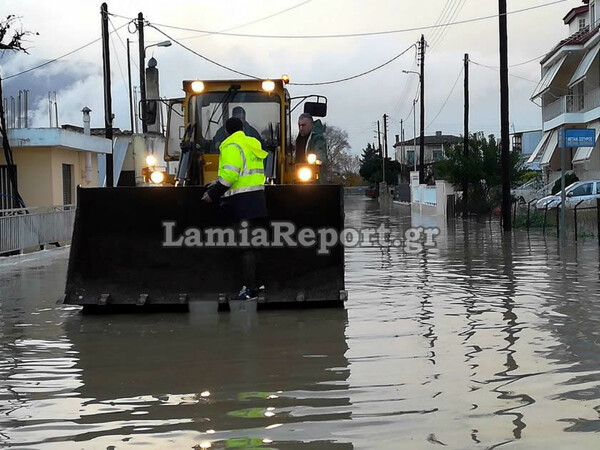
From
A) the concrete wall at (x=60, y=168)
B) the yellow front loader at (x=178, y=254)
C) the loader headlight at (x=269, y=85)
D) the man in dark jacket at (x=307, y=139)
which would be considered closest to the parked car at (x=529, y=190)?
the concrete wall at (x=60, y=168)

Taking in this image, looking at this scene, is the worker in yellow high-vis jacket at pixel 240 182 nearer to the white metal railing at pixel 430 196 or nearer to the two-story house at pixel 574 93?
the two-story house at pixel 574 93

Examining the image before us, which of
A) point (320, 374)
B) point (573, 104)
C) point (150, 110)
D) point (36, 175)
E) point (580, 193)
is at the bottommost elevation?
point (320, 374)

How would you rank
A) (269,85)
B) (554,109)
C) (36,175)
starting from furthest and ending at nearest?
1. (554,109)
2. (36,175)
3. (269,85)

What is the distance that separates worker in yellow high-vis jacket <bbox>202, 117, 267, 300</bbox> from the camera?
30.7 feet

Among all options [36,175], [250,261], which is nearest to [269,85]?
[250,261]

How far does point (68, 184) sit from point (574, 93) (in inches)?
1097

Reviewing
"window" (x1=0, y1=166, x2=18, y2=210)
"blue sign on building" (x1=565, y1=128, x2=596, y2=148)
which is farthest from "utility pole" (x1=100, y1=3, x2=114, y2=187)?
"blue sign on building" (x1=565, y1=128, x2=596, y2=148)

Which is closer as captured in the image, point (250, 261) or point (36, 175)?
point (250, 261)

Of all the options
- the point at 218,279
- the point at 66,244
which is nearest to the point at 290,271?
the point at 218,279

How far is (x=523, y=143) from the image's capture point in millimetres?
95750

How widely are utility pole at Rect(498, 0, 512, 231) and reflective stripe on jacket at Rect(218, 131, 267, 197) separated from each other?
1869cm

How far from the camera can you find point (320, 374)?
6613 mm

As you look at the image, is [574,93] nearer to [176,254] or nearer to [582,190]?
[582,190]

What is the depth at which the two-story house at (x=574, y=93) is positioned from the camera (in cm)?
4078
